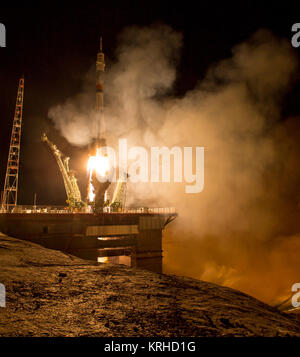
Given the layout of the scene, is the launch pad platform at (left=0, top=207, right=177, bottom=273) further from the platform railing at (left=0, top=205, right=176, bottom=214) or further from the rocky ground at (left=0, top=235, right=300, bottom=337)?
the rocky ground at (left=0, top=235, right=300, bottom=337)

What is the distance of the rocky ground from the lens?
4492 mm

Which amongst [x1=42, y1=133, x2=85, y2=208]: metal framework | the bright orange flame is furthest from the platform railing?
the bright orange flame

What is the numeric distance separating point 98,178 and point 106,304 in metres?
29.4

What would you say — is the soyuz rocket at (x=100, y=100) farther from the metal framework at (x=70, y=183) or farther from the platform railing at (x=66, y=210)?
the platform railing at (x=66, y=210)

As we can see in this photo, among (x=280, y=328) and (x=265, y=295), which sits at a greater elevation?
(x=280, y=328)

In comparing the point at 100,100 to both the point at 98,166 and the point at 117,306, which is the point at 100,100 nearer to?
the point at 98,166

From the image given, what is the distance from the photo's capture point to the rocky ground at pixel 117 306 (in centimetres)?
449

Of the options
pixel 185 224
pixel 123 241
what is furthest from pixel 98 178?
pixel 185 224

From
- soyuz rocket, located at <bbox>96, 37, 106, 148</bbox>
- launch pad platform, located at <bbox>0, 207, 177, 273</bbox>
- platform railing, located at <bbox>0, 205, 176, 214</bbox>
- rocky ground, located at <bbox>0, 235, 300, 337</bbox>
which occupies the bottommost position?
rocky ground, located at <bbox>0, 235, 300, 337</bbox>

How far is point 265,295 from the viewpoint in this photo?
122ft

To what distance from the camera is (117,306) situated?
5543mm

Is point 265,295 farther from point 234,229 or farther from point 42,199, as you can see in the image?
point 42,199

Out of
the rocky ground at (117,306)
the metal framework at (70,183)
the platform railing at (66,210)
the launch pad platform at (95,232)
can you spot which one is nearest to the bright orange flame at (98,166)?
the metal framework at (70,183)

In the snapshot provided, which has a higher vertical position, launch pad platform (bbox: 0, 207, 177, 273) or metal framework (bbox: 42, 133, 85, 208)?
metal framework (bbox: 42, 133, 85, 208)
